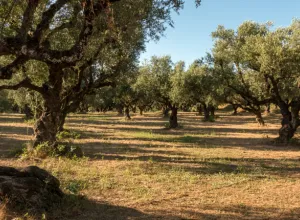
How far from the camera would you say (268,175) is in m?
12.9

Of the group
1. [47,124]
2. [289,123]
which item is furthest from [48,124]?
[289,123]

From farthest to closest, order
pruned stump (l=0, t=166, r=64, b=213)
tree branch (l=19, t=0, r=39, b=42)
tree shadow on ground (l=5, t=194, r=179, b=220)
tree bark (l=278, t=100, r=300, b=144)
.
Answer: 1. tree bark (l=278, t=100, r=300, b=144)
2. tree branch (l=19, t=0, r=39, b=42)
3. tree shadow on ground (l=5, t=194, r=179, b=220)
4. pruned stump (l=0, t=166, r=64, b=213)

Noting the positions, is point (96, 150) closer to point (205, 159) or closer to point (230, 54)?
point (205, 159)

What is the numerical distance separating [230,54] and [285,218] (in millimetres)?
20520

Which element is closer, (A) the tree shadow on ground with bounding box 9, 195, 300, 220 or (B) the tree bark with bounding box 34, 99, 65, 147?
(A) the tree shadow on ground with bounding box 9, 195, 300, 220

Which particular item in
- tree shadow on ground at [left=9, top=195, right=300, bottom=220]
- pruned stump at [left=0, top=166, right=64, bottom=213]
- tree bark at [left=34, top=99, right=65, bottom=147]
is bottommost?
tree shadow on ground at [left=9, top=195, right=300, bottom=220]

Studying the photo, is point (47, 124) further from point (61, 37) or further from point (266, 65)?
point (266, 65)

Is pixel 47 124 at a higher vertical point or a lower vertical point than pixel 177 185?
higher

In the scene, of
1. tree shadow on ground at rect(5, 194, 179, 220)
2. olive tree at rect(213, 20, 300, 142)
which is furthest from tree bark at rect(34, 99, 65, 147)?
olive tree at rect(213, 20, 300, 142)

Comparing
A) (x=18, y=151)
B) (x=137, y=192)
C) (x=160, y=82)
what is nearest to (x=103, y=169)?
(x=137, y=192)

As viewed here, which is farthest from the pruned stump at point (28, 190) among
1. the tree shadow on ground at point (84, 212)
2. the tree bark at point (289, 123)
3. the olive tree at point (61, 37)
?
the tree bark at point (289, 123)

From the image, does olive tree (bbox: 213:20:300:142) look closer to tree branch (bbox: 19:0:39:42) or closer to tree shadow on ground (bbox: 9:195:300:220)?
tree shadow on ground (bbox: 9:195:300:220)

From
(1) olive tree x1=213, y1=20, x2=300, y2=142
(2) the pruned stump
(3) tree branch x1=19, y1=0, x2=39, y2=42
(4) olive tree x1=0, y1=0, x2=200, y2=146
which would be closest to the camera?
(2) the pruned stump

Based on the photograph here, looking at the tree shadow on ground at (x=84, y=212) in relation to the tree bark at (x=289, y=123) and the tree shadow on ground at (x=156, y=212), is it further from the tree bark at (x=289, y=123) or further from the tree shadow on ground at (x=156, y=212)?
the tree bark at (x=289, y=123)
